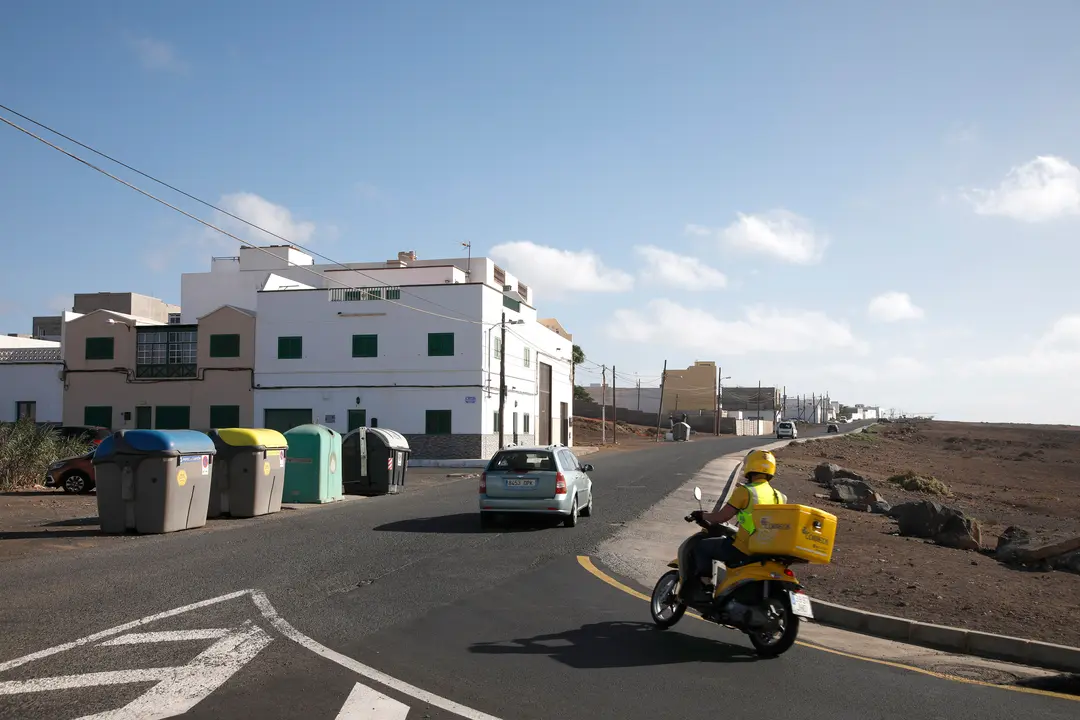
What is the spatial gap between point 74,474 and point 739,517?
69.9ft

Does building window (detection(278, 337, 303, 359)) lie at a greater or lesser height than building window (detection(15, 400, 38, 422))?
greater

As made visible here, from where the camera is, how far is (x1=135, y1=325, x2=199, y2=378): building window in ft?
158

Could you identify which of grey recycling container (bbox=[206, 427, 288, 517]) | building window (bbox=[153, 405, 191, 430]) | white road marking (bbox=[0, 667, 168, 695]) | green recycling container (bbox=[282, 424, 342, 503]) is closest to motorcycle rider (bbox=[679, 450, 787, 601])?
white road marking (bbox=[0, 667, 168, 695])

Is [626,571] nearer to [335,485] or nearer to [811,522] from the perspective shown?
[811,522]

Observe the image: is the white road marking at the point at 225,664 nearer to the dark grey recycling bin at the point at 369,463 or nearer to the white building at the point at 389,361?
the dark grey recycling bin at the point at 369,463

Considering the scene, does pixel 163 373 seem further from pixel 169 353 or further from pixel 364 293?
A: pixel 364 293

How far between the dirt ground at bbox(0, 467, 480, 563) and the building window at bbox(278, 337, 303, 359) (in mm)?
22854

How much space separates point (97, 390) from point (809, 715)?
49048 millimetres

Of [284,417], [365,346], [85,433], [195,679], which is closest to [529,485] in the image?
[195,679]

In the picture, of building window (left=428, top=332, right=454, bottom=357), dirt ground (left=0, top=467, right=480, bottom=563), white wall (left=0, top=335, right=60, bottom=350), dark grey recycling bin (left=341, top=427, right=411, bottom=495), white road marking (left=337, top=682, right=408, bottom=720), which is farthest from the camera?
white wall (left=0, top=335, right=60, bottom=350)

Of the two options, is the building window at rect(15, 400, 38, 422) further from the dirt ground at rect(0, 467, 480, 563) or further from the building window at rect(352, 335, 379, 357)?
the dirt ground at rect(0, 467, 480, 563)

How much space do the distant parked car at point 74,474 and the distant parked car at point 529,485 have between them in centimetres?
1238

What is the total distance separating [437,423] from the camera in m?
46.4

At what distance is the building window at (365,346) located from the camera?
4728cm
